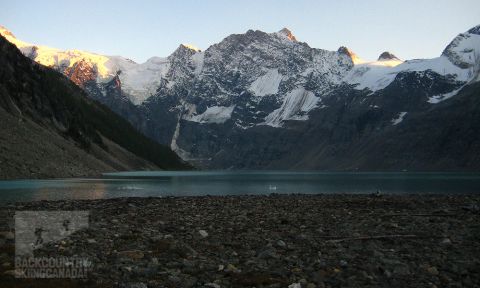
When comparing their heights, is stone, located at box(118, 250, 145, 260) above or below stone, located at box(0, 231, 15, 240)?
below

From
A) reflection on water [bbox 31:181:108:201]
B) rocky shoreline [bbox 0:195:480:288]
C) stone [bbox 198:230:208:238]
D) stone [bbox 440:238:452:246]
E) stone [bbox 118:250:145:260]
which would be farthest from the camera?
reflection on water [bbox 31:181:108:201]

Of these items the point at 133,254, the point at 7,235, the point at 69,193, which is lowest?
the point at 69,193

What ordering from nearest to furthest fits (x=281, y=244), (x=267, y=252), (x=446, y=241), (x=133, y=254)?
(x=133, y=254), (x=267, y=252), (x=281, y=244), (x=446, y=241)

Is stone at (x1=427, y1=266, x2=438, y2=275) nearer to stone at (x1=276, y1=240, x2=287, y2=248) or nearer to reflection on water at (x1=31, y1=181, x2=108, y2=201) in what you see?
stone at (x1=276, y1=240, x2=287, y2=248)

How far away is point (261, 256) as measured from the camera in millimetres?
20859

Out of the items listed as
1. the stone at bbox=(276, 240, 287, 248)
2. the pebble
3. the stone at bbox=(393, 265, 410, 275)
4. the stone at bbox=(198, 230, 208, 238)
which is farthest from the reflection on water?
the stone at bbox=(393, 265, 410, 275)

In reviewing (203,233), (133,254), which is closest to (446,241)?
(203,233)

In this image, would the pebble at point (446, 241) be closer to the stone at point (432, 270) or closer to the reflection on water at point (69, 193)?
the stone at point (432, 270)

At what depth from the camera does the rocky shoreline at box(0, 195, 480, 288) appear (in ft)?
56.7

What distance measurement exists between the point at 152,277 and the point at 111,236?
7.45 metres

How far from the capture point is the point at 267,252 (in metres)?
21.2

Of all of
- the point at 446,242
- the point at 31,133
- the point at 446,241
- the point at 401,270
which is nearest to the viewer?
the point at 401,270

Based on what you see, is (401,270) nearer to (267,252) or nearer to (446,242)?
(267,252)

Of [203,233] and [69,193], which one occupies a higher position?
[203,233]
